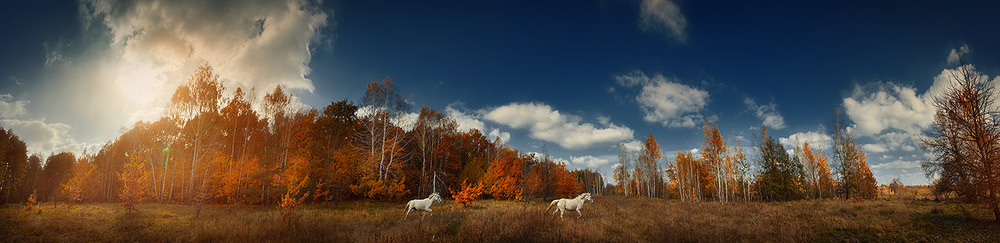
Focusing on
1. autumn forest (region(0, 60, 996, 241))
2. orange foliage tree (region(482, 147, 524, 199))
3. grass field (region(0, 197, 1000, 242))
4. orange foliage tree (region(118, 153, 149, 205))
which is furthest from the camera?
orange foliage tree (region(482, 147, 524, 199))

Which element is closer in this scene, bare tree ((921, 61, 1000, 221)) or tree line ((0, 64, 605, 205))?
bare tree ((921, 61, 1000, 221))

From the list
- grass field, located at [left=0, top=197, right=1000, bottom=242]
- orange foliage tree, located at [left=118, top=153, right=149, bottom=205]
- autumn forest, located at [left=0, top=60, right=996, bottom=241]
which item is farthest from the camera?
orange foliage tree, located at [left=118, top=153, right=149, bottom=205]

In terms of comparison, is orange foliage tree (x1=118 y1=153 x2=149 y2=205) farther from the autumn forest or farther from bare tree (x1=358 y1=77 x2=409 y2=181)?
bare tree (x1=358 y1=77 x2=409 y2=181)

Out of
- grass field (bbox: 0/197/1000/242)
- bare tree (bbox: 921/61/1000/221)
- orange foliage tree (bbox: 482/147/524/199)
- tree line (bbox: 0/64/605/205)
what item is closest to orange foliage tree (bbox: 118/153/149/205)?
tree line (bbox: 0/64/605/205)

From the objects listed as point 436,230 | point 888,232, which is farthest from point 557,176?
point 436,230

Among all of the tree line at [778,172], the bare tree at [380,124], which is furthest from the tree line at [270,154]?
the tree line at [778,172]

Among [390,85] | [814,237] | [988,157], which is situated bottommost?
[814,237]

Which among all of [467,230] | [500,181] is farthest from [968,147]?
[500,181]

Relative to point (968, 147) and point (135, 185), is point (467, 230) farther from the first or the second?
point (135, 185)

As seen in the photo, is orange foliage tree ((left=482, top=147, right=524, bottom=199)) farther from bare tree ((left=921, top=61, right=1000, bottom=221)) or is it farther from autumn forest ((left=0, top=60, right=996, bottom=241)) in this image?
bare tree ((left=921, top=61, right=1000, bottom=221))

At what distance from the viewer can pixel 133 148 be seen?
34.5m

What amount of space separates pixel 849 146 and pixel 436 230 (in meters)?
49.9

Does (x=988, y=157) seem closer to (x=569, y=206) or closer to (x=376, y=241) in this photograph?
(x=569, y=206)

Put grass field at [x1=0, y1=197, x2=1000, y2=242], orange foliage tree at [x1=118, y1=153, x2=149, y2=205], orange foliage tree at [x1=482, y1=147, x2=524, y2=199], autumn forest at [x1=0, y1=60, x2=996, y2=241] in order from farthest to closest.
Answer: orange foliage tree at [x1=482, y1=147, x2=524, y2=199] < orange foliage tree at [x1=118, y1=153, x2=149, y2=205] < autumn forest at [x1=0, y1=60, x2=996, y2=241] < grass field at [x1=0, y1=197, x2=1000, y2=242]
